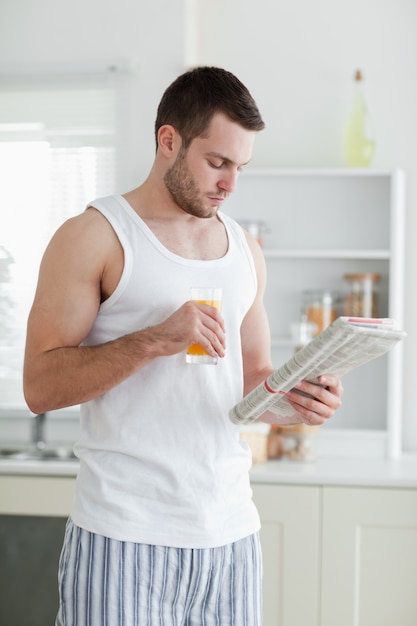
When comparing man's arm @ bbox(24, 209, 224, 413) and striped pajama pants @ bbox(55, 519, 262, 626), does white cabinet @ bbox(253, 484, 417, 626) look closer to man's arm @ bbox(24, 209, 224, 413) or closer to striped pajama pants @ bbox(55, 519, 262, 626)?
striped pajama pants @ bbox(55, 519, 262, 626)

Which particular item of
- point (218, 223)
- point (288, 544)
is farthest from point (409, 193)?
point (218, 223)

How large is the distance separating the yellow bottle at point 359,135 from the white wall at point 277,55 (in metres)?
0.13

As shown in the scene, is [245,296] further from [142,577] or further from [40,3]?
[40,3]

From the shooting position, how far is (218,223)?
154cm

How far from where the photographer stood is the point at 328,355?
1184 mm

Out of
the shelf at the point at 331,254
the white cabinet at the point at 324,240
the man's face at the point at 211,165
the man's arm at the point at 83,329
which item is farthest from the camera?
the white cabinet at the point at 324,240

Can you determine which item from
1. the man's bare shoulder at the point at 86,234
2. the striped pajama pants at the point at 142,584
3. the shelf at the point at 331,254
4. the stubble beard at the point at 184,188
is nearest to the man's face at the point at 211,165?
the stubble beard at the point at 184,188

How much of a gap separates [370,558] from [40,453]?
130 cm

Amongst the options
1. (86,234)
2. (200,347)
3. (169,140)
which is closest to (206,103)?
(169,140)

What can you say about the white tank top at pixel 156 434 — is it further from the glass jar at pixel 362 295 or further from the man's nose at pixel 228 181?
the glass jar at pixel 362 295

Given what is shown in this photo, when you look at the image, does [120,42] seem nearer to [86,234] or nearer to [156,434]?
[86,234]

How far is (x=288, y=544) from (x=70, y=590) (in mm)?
1313

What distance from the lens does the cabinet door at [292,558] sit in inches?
100

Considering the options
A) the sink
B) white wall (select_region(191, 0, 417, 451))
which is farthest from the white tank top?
white wall (select_region(191, 0, 417, 451))
